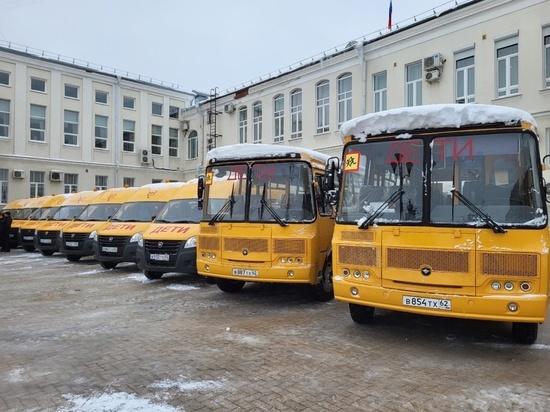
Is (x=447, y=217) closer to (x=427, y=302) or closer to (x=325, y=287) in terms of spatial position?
(x=427, y=302)

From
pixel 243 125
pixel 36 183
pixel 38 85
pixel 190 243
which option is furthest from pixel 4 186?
pixel 190 243

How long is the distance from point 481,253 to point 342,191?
1940 millimetres

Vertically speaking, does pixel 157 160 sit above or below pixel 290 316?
above

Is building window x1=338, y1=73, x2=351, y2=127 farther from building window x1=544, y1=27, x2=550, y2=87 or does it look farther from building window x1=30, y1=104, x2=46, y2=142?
building window x1=30, y1=104, x2=46, y2=142

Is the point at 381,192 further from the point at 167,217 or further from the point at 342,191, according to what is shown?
the point at 167,217

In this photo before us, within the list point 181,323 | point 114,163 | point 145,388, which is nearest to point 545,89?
point 181,323

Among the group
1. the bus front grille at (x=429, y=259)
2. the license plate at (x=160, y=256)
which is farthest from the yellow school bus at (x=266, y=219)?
the bus front grille at (x=429, y=259)

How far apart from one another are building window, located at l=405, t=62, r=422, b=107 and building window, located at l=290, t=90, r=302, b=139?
693cm

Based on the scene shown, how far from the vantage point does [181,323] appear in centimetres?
689

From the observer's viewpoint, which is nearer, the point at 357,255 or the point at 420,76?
the point at 357,255

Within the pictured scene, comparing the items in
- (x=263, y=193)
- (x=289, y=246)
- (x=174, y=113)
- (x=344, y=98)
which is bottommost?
(x=289, y=246)

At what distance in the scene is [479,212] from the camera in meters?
5.41

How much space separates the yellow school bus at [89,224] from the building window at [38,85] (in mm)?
17582

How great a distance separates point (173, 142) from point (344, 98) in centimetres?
1829
